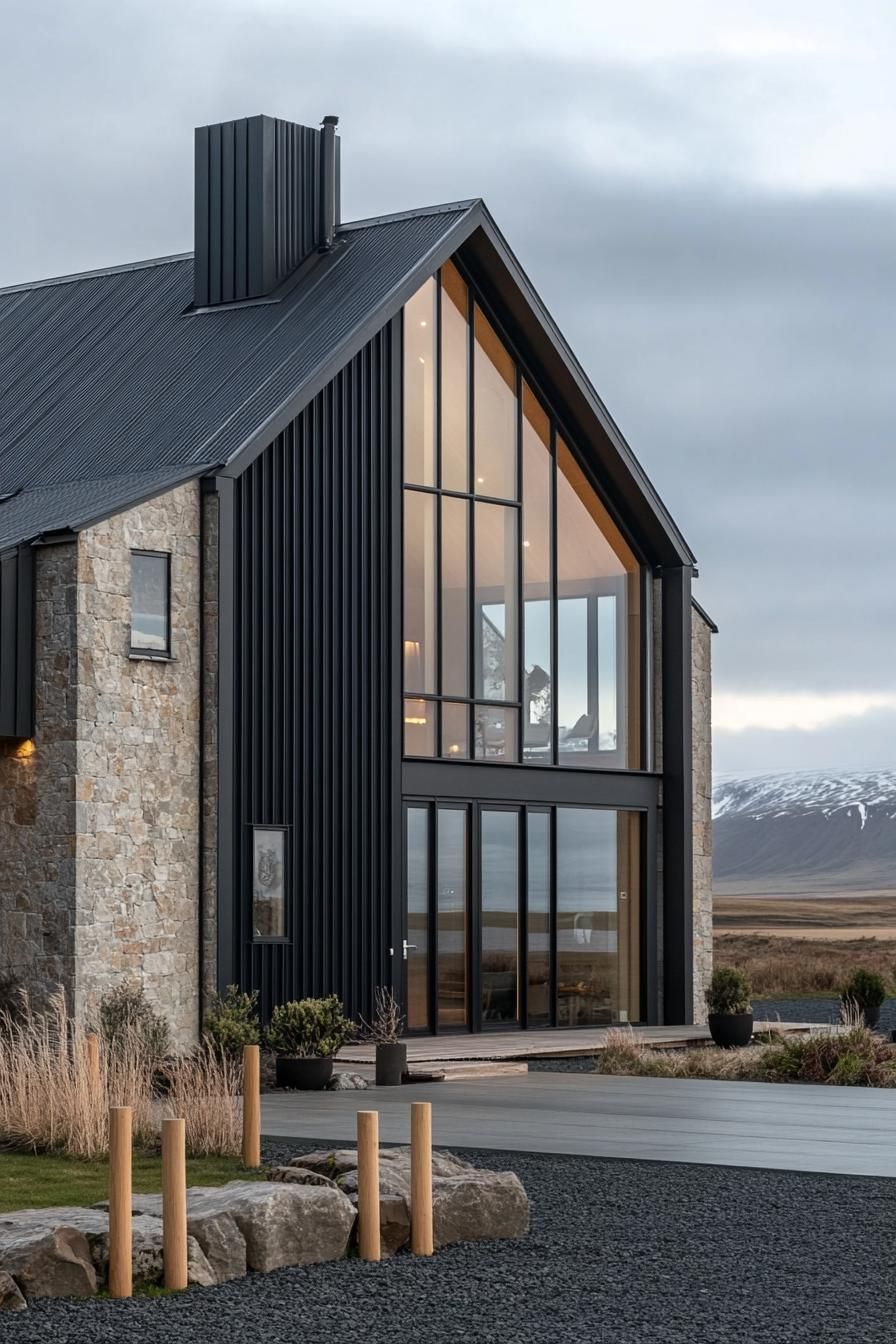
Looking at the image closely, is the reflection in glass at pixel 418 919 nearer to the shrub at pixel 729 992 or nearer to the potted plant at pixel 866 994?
the shrub at pixel 729 992

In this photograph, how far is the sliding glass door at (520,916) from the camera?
72.9ft

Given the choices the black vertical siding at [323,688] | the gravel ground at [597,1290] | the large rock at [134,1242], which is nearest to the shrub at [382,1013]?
the black vertical siding at [323,688]

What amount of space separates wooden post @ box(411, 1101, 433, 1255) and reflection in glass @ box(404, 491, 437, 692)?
13003 mm

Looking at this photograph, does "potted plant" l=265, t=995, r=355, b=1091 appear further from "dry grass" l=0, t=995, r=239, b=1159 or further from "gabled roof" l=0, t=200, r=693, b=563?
"gabled roof" l=0, t=200, r=693, b=563

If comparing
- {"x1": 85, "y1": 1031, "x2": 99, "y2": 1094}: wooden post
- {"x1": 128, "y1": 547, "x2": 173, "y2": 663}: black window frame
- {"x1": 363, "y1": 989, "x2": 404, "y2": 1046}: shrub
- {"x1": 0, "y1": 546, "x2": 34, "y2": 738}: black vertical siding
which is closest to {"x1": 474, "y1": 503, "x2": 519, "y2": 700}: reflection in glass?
{"x1": 363, "y1": 989, "x2": 404, "y2": 1046}: shrub

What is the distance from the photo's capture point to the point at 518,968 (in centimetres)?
2333

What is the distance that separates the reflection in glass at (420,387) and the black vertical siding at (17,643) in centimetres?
545

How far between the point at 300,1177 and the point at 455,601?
1353cm

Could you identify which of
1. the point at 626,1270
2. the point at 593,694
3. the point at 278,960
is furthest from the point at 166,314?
the point at 626,1270

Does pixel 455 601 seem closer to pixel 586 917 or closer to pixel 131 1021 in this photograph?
pixel 586 917

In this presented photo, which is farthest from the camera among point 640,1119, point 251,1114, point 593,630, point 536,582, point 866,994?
point 866,994

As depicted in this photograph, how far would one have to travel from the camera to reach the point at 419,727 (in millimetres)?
22406

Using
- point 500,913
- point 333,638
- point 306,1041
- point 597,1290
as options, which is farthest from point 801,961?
point 597,1290

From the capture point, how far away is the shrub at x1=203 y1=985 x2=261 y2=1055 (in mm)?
18125
